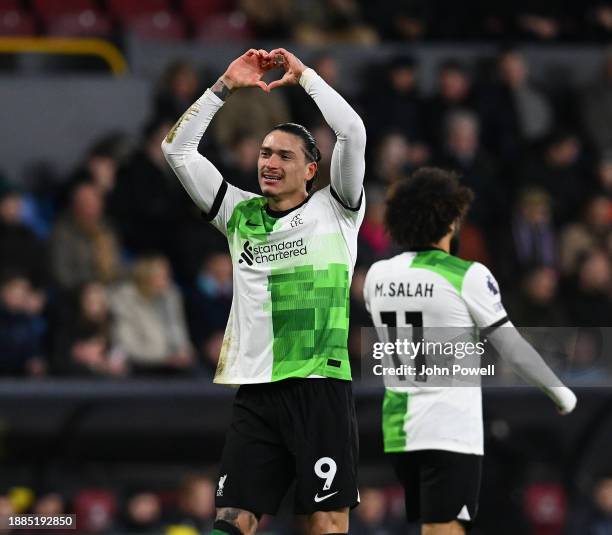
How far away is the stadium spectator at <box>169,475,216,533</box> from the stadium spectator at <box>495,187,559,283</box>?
384cm

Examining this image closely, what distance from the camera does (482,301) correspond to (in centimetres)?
693

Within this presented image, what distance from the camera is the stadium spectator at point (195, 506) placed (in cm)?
1088

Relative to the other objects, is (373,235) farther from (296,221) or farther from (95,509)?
(296,221)

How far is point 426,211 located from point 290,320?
1.04m

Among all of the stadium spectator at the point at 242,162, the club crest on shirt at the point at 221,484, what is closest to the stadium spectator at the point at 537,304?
the stadium spectator at the point at 242,162

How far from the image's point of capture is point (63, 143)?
46.3ft

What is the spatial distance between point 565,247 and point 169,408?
14.5 feet

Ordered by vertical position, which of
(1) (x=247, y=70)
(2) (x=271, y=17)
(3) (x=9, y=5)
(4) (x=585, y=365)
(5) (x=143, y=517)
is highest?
(3) (x=9, y=5)

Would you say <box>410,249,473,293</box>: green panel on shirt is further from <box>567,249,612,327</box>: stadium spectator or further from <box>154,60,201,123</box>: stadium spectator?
<box>154,60,201,123</box>: stadium spectator

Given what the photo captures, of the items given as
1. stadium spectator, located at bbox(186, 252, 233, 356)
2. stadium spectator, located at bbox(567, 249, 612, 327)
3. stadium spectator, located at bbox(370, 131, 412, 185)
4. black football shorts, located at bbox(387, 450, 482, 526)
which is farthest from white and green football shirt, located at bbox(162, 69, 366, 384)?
stadium spectator, located at bbox(567, 249, 612, 327)

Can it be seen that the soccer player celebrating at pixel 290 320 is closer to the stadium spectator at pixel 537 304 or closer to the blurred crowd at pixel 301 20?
the stadium spectator at pixel 537 304

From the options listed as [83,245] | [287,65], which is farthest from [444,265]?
[83,245]

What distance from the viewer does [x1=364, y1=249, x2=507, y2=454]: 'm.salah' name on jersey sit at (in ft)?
22.8

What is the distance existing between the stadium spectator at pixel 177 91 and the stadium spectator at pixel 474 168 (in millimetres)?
2427
